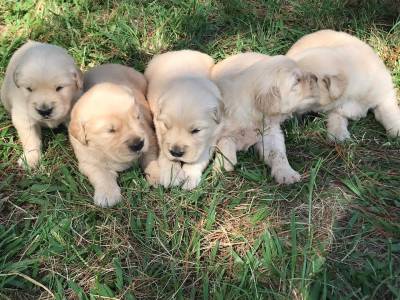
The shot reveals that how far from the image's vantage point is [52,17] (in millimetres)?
5680

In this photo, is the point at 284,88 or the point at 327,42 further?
the point at 327,42

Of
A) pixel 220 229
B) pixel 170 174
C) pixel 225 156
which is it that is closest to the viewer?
pixel 220 229

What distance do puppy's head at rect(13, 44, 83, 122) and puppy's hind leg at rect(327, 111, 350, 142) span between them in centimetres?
210

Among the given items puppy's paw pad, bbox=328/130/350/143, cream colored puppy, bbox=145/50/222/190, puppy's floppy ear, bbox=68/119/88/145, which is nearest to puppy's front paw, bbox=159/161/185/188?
cream colored puppy, bbox=145/50/222/190

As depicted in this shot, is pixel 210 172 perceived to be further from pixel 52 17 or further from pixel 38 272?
pixel 52 17

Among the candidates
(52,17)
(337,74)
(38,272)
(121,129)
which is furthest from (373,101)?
(52,17)

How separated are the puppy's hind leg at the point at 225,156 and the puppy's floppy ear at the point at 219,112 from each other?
0.23 meters

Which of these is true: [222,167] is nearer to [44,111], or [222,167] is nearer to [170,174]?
[170,174]

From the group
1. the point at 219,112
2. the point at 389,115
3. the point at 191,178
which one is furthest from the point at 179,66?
the point at 389,115

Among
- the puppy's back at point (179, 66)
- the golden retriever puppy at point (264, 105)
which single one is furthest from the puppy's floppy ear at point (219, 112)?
the puppy's back at point (179, 66)

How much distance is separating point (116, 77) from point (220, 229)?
5.32 feet

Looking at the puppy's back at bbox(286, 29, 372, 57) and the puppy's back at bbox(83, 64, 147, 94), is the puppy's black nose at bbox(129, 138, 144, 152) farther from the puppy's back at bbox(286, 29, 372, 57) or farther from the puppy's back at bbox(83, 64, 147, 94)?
the puppy's back at bbox(286, 29, 372, 57)

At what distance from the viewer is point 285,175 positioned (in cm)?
391

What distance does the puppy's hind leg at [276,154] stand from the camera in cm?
391
